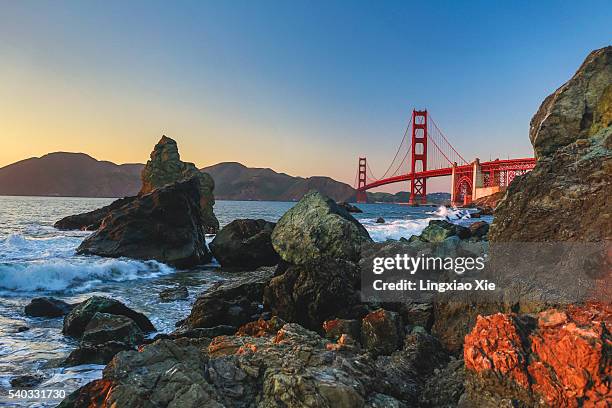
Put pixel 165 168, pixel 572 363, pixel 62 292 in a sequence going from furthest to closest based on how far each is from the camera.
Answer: pixel 165 168 < pixel 62 292 < pixel 572 363

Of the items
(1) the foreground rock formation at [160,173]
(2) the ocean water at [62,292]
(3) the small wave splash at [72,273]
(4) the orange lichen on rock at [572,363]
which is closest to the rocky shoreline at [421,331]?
(4) the orange lichen on rock at [572,363]

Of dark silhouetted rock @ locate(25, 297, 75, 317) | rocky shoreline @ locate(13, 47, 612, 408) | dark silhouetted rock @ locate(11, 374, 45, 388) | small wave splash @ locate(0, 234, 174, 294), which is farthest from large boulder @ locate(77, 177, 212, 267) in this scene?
dark silhouetted rock @ locate(11, 374, 45, 388)

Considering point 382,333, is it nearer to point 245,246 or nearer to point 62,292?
point 62,292

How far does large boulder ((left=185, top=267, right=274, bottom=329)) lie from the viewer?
6422 millimetres

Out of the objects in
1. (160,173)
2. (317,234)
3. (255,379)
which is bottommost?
(255,379)

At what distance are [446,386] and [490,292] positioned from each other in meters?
1.59

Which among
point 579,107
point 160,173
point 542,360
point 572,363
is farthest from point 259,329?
point 160,173

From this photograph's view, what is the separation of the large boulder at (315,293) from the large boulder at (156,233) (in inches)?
341

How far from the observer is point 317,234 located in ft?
30.1

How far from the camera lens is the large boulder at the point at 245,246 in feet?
44.1

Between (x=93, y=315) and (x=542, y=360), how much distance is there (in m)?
6.34

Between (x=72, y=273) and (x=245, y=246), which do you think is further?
(x=245, y=246)

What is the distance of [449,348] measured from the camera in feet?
Answer: 14.1

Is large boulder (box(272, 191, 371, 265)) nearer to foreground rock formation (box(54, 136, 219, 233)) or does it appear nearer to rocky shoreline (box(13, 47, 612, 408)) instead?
rocky shoreline (box(13, 47, 612, 408))
